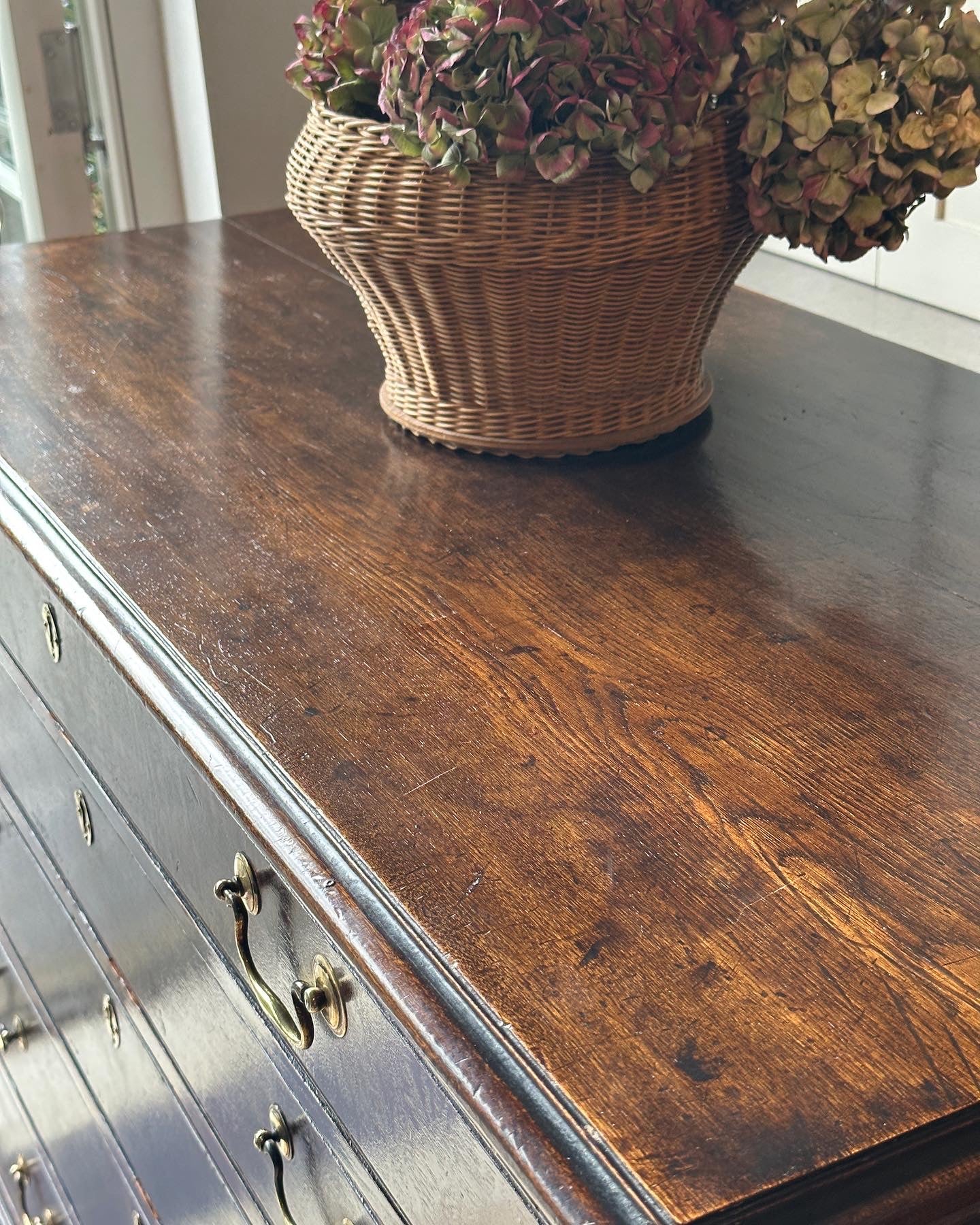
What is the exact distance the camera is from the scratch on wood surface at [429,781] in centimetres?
58

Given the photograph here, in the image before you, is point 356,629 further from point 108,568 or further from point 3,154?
point 3,154

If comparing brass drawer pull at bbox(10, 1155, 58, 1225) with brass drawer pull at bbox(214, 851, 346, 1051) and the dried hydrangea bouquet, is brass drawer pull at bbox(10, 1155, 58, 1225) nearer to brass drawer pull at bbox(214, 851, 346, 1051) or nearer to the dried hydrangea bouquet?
brass drawer pull at bbox(214, 851, 346, 1051)

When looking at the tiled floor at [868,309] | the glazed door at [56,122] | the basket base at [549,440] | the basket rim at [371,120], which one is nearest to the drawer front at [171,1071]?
the basket base at [549,440]

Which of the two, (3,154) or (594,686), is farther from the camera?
(3,154)

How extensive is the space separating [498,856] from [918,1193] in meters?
0.19

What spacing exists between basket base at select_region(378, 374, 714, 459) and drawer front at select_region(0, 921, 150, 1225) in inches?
20.9

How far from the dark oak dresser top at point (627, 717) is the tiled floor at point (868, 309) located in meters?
0.11

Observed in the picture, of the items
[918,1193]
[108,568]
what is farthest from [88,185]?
[918,1193]

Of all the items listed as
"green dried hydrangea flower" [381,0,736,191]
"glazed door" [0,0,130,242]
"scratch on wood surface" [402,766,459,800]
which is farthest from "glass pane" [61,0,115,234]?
"scratch on wood surface" [402,766,459,800]

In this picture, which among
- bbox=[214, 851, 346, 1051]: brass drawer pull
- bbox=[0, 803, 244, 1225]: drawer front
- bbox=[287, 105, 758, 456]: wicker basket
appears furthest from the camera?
bbox=[0, 803, 244, 1225]: drawer front

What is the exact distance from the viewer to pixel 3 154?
2.20 meters

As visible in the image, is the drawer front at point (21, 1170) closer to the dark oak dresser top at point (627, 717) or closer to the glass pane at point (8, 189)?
the dark oak dresser top at point (627, 717)

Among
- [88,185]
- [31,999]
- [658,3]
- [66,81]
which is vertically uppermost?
[658,3]

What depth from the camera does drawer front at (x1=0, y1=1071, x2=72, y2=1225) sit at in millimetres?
1273
